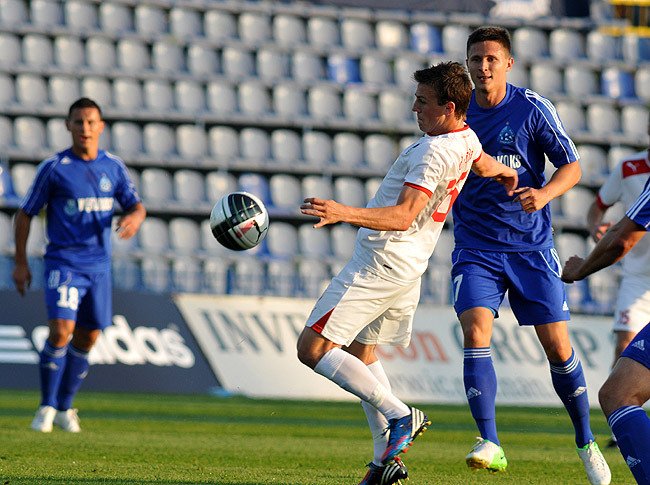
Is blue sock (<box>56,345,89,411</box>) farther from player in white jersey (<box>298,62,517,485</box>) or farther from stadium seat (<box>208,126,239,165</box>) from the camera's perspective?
stadium seat (<box>208,126,239,165</box>)

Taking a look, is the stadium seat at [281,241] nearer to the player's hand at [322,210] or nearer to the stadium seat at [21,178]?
the stadium seat at [21,178]

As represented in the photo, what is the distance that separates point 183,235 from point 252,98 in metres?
3.10

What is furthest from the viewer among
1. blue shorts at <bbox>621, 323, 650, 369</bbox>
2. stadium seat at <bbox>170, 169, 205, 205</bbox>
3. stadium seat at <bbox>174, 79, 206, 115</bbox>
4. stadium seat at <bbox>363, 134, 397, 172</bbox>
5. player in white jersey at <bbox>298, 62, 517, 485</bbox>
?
stadium seat at <bbox>363, 134, 397, 172</bbox>

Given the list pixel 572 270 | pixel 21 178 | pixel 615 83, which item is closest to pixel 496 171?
pixel 572 270

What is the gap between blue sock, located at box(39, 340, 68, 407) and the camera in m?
9.68

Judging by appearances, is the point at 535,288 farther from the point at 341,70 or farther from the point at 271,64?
the point at 341,70

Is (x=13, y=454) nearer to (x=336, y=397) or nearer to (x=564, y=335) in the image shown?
(x=564, y=335)

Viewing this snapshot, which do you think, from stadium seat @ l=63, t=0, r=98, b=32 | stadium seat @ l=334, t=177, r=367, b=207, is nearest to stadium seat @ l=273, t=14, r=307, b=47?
stadium seat @ l=63, t=0, r=98, b=32

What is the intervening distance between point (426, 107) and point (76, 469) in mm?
2700

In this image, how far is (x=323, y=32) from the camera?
21891 millimetres

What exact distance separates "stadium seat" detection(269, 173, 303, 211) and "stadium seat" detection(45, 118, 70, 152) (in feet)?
10.9

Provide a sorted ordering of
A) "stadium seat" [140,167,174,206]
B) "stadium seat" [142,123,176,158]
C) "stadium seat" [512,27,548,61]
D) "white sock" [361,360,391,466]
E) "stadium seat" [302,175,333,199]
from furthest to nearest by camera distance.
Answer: "stadium seat" [512,27,548,61]
"stadium seat" [142,123,176,158]
"stadium seat" [302,175,333,199]
"stadium seat" [140,167,174,206]
"white sock" [361,360,391,466]

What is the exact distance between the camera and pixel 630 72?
22.5 meters

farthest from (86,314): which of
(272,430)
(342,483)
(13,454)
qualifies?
(342,483)
